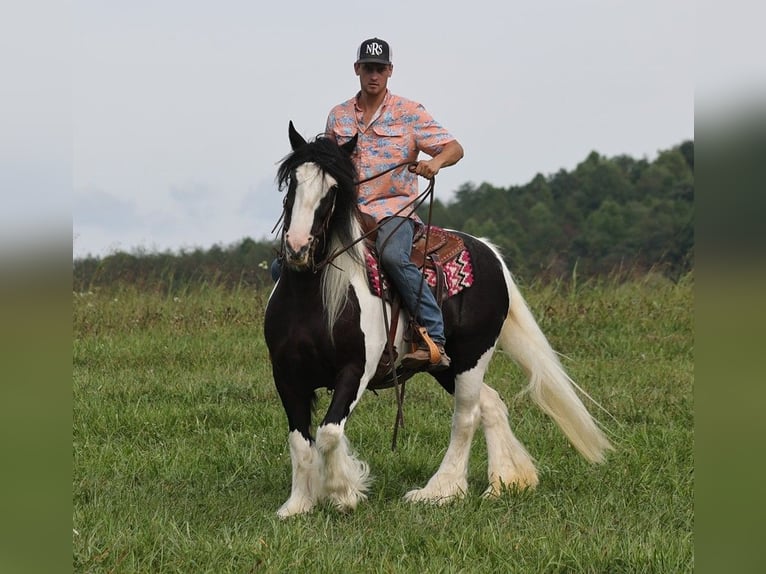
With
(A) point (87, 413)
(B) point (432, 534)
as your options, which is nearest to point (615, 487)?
(B) point (432, 534)

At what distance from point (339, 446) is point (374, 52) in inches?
91.3

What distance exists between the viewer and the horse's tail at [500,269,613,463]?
260 inches

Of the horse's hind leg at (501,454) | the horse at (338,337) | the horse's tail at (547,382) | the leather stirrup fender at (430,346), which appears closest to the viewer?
the horse at (338,337)

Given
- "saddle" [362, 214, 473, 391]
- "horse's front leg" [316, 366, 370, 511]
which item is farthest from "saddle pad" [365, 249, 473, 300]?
"horse's front leg" [316, 366, 370, 511]

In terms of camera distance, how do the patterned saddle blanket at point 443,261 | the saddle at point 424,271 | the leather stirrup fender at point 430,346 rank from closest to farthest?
the saddle at point 424,271 < the leather stirrup fender at point 430,346 < the patterned saddle blanket at point 443,261

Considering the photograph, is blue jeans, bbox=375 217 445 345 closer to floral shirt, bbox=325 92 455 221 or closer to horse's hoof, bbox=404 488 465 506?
floral shirt, bbox=325 92 455 221

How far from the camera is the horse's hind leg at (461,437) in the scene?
6.04 m

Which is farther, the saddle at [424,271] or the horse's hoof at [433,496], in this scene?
the horse's hoof at [433,496]

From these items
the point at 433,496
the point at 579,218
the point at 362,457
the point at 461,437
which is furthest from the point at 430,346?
the point at 579,218

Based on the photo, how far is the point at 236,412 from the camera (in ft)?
25.6

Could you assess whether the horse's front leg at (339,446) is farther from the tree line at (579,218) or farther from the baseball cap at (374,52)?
the tree line at (579,218)

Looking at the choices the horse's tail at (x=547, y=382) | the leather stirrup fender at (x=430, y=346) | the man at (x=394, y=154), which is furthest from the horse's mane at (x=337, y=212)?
the horse's tail at (x=547, y=382)

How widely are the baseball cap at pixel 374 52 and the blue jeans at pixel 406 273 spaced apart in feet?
3.10
